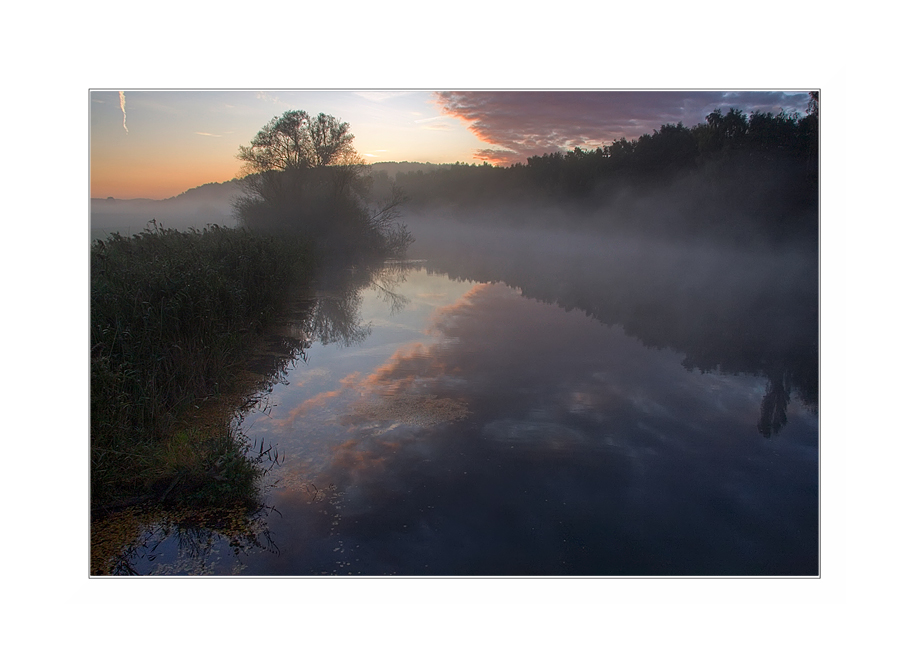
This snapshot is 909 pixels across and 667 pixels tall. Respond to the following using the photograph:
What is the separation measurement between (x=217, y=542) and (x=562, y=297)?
33.0 feet

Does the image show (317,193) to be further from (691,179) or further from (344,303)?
(691,179)

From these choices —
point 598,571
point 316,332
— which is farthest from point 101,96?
point 316,332

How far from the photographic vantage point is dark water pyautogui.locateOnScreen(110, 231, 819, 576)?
9.63 ft

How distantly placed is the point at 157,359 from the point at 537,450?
329 cm

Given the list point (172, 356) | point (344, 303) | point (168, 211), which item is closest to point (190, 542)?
point (172, 356)

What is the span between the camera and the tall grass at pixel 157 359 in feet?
11.5

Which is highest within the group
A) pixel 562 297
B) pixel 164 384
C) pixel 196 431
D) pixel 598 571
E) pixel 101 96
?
pixel 101 96

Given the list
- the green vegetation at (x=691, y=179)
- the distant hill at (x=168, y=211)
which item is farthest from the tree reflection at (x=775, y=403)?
the distant hill at (x=168, y=211)

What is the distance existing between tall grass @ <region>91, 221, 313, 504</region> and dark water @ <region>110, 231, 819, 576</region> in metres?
0.55

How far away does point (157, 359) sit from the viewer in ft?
14.4

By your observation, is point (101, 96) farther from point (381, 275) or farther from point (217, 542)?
point (381, 275)

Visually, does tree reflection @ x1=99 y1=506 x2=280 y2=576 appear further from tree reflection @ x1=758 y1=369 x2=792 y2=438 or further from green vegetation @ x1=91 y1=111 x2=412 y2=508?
tree reflection @ x1=758 y1=369 x2=792 y2=438

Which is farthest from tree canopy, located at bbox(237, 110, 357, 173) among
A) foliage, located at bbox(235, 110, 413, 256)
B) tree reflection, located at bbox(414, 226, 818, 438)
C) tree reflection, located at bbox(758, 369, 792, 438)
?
tree reflection, located at bbox(758, 369, 792, 438)
